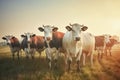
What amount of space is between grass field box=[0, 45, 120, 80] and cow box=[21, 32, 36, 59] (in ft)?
0.24

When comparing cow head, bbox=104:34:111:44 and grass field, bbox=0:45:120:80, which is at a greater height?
cow head, bbox=104:34:111:44

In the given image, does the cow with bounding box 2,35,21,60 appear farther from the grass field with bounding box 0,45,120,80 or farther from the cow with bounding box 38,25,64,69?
the cow with bounding box 38,25,64,69

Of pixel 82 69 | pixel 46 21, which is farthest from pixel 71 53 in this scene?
pixel 46 21

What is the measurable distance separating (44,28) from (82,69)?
66 cm

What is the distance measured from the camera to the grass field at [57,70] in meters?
4.13

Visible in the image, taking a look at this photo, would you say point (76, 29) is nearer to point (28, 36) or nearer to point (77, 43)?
point (77, 43)

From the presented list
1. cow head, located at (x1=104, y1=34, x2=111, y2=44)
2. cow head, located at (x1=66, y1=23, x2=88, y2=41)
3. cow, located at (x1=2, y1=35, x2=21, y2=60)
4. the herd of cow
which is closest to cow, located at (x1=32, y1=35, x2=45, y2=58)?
the herd of cow

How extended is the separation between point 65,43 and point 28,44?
0.45 m

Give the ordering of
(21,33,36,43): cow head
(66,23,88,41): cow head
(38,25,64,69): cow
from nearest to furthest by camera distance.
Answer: (66,23,88,41): cow head < (38,25,64,69): cow < (21,33,36,43): cow head

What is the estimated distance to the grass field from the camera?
413 cm

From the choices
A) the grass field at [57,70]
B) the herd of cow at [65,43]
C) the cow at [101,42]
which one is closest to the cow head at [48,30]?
the herd of cow at [65,43]

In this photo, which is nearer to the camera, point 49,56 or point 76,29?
point 76,29

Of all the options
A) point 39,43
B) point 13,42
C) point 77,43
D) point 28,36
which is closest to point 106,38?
point 77,43

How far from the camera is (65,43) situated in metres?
4.18
